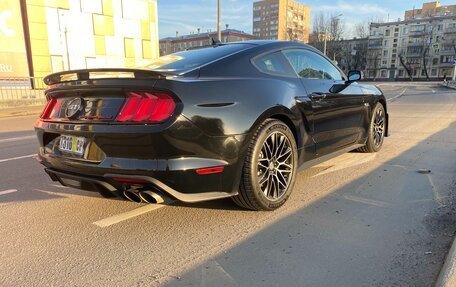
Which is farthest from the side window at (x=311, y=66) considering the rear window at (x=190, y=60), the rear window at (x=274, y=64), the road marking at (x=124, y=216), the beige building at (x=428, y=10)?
the beige building at (x=428, y=10)

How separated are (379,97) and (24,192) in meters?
4.97

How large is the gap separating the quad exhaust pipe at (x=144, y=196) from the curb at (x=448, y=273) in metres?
1.91

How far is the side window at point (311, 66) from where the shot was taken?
162 inches

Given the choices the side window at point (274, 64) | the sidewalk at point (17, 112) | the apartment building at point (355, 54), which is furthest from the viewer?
the apartment building at point (355, 54)

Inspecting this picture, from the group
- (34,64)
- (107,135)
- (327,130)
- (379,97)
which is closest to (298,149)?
(327,130)

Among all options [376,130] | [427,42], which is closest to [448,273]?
[376,130]

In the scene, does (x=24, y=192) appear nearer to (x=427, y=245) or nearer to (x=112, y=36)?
(x=427, y=245)

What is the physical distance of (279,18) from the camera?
106562 millimetres

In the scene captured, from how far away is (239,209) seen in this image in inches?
141

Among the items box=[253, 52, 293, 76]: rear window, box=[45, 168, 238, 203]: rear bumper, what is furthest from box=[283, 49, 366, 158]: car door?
box=[45, 168, 238, 203]: rear bumper

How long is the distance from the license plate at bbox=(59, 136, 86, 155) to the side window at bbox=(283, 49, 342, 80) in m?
2.27

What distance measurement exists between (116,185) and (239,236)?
104cm

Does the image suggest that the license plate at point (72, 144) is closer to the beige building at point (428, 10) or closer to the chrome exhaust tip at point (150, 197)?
the chrome exhaust tip at point (150, 197)

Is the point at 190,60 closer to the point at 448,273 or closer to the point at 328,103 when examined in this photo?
the point at 328,103
